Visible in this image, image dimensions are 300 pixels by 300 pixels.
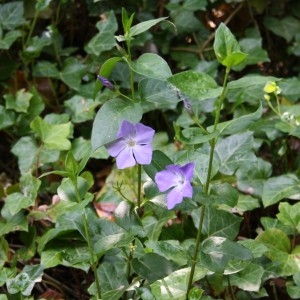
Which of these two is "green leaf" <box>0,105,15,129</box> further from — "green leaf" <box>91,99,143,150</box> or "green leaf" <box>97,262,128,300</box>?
"green leaf" <box>91,99,143,150</box>

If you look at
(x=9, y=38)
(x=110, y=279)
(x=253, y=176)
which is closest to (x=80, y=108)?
(x=9, y=38)

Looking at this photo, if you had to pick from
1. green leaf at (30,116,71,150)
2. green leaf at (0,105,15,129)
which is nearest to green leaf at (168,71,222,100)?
green leaf at (30,116,71,150)

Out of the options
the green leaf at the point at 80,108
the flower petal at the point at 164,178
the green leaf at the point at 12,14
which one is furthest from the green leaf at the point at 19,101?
the flower petal at the point at 164,178

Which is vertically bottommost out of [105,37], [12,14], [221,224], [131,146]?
[221,224]

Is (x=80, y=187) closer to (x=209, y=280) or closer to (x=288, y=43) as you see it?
(x=209, y=280)

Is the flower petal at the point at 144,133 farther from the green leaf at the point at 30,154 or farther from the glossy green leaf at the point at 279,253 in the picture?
the green leaf at the point at 30,154

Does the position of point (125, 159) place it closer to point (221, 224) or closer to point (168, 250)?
point (168, 250)
